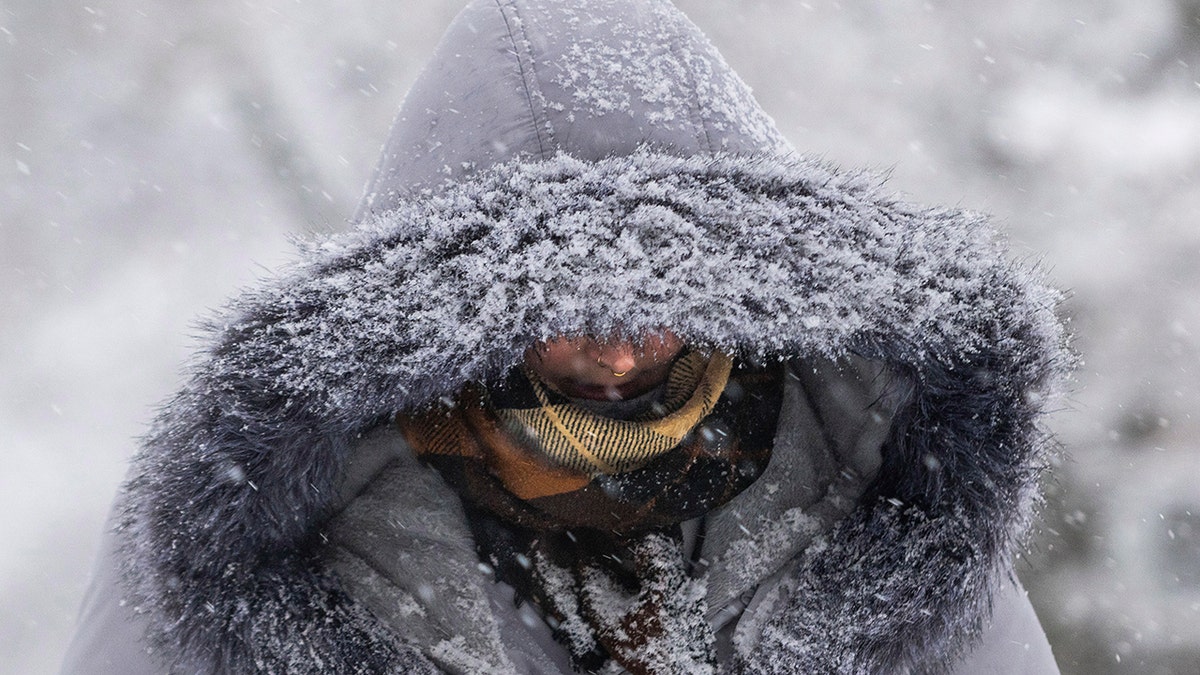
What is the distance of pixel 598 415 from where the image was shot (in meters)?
1.21

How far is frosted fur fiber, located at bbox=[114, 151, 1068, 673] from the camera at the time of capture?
37.2 inches

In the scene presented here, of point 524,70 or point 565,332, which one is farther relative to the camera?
point 524,70

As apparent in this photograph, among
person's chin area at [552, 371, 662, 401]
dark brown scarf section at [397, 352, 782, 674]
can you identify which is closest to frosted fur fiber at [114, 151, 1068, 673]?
dark brown scarf section at [397, 352, 782, 674]

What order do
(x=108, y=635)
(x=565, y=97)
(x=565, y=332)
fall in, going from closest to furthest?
1. (x=565, y=332)
2. (x=565, y=97)
3. (x=108, y=635)

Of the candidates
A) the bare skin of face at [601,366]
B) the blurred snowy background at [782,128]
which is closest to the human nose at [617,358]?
the bare skin of face at [601,366]

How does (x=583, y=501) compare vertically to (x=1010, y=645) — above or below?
below

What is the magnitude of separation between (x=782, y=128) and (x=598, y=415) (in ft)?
9.79

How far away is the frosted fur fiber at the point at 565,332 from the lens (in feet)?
3.10

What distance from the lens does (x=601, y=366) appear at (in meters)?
1.19

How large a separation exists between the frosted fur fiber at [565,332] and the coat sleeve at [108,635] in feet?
0.53

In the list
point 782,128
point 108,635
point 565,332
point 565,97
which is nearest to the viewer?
point 565,332

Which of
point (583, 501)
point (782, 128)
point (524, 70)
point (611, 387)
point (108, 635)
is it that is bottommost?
point (108, 635)

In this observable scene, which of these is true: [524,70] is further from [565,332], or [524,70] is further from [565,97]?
[565,332]

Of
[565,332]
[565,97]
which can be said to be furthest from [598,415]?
[565,97]
